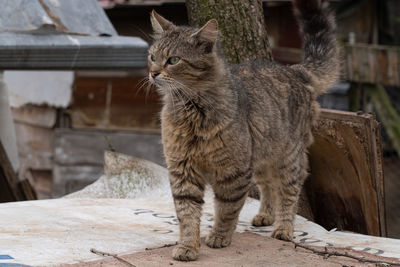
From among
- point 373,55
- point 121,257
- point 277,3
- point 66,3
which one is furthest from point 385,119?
point 121,257

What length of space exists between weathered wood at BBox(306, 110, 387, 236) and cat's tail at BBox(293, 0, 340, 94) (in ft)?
1.06

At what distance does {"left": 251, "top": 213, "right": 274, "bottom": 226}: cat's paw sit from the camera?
16.3 feet

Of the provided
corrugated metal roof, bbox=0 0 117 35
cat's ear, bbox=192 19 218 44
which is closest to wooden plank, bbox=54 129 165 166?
corrugated metal roof, bbox=0 0 117 35

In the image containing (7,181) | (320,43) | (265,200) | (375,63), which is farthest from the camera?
(375,63)

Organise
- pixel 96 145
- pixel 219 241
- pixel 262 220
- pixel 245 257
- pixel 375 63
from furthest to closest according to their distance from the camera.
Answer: pixel 96 145 → pixel 375 63 → pixel 262 220 → pixel 219 241 → pixel 245 257

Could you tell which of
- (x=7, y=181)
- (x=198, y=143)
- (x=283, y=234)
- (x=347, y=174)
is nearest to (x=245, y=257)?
(x=283, y=234)

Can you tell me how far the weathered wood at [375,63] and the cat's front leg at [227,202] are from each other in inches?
229

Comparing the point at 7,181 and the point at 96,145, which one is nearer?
the point at 7,181

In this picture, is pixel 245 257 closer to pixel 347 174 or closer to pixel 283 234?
pixel 283 234

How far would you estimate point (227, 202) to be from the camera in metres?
4.09

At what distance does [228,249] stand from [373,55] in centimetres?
616

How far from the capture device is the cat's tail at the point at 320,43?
5273mm

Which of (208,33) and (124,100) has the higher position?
(208,33)

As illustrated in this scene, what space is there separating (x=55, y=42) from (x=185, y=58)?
47.1 inches
